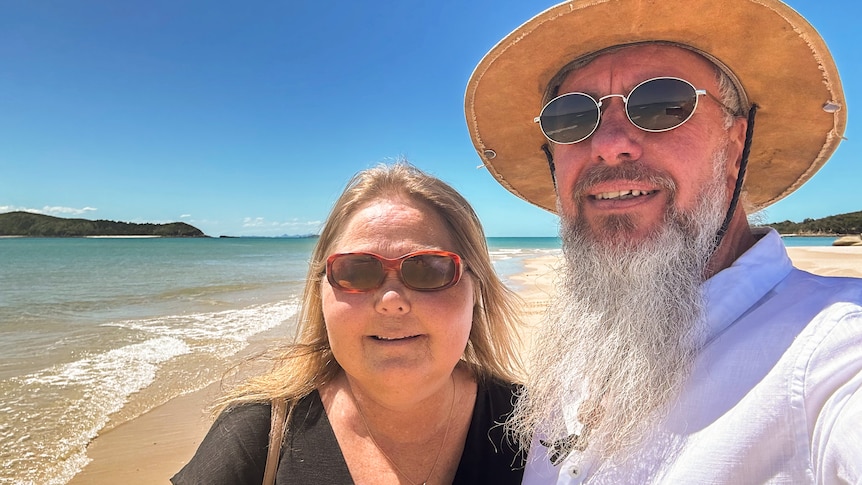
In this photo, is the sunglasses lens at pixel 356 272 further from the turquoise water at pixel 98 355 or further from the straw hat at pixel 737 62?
the straw hat at pixel 737 62

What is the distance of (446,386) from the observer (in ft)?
6.55

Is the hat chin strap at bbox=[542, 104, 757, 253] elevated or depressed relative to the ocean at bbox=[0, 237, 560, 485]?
elevated

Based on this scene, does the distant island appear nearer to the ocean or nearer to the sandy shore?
the ocean

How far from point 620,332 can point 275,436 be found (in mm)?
1316

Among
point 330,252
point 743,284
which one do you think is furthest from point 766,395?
A: point 330,252

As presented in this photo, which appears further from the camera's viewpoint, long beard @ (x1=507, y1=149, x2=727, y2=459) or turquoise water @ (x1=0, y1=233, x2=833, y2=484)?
turquoise water @ (x1=0, y1=233, x2=833, y2=484)

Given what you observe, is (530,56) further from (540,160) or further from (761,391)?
(761,391)

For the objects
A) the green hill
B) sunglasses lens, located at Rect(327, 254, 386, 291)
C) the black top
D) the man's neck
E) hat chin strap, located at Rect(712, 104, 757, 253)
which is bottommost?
the black top

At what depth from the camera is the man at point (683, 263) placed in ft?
3.59

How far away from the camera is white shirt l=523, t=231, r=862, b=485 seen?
1.02m

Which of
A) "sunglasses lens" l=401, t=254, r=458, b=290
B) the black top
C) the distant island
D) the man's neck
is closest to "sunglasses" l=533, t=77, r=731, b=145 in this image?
the man's neck

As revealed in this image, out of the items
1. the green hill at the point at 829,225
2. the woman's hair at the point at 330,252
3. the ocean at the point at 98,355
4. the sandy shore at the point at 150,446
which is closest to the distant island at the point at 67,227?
the ocean at the point at 98,355

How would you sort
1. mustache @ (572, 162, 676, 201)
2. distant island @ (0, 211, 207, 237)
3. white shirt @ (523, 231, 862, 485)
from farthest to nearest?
distant island @ (0, 211, 207, 237), mustache @ (572, 162, 676, 201), white shirt @ (523, 231, 862, 485)

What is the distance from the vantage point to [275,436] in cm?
174
